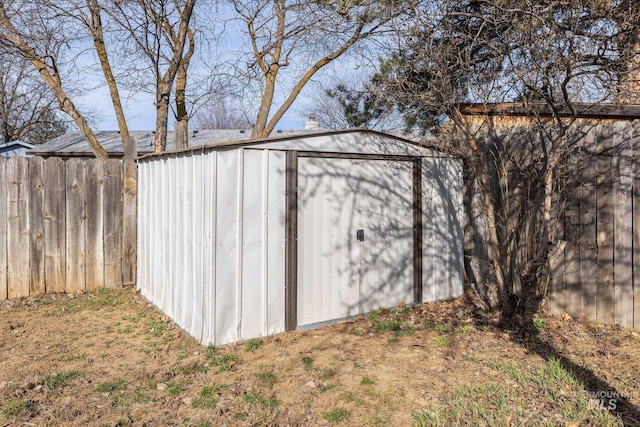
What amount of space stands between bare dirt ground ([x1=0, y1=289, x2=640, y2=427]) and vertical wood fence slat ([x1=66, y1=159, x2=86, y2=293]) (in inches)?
42.8

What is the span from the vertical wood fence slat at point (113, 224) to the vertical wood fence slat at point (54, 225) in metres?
0.53

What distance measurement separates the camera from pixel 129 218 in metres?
6.60

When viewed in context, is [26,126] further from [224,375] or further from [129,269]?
[224,375]

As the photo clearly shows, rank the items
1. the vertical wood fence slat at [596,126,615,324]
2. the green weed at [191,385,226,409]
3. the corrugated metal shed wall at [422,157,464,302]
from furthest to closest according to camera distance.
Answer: the corrugated metal shed wall at [422,157,464,302]
the vertical wood fence slat at [596,126,615,324]
the green weed at [191,385,226,409]

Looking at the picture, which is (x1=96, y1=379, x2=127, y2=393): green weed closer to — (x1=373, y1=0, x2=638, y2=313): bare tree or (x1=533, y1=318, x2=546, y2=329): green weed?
(x1=373, y1=0, x2=638, y2=313): bare tree

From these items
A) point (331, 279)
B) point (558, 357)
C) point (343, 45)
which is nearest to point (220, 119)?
point (343, 45)

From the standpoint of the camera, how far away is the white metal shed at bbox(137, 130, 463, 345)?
433 cm

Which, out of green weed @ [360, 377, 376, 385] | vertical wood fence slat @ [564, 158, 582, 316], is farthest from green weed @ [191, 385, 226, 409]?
vertical wood fence slat @ [564, 158, 582, 316]

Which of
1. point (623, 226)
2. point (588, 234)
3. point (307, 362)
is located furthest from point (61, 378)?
point (623, 226)

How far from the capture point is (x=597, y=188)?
15.6 feet

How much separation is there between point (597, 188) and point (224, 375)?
13.5 ft

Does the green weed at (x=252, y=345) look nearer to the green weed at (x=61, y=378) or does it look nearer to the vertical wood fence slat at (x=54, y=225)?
the green weed at (x=61, y=378)

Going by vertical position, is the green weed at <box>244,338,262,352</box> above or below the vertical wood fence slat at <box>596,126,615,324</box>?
below

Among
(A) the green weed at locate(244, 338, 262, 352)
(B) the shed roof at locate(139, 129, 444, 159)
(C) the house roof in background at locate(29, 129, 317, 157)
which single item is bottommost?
(A) the green weed at locate(244, 338, 262, 352)
